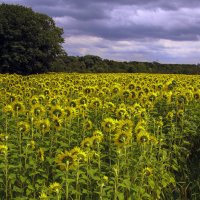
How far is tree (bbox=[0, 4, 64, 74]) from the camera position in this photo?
37.2 metres

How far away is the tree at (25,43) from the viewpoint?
37250 millimetres

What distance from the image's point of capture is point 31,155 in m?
7.00

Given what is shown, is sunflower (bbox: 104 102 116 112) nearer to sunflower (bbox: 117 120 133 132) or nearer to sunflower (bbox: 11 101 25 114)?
sunflower (bbox: 11 101 25 114)

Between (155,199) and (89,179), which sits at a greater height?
(89,179)

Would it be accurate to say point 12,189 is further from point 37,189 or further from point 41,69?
point 41,69

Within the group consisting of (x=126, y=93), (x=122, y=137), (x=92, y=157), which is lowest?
(x=92, y=157)

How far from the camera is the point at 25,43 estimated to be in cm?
3753

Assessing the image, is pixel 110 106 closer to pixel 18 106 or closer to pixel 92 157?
pixel 18 106

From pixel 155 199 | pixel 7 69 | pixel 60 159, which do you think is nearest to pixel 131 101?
pixel 155 199

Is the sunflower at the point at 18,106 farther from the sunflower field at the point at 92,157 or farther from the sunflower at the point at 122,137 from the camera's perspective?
the sunflower at the point at 122,137

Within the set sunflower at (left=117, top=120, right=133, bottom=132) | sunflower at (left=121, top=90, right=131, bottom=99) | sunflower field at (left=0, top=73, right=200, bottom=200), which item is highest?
sunflower at (left=121, top=90, right=131, bottom=99)

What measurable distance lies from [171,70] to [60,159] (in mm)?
43002

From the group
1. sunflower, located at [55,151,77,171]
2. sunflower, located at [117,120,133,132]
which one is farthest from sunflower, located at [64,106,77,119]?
sunflower, located at [55,151,77,171]

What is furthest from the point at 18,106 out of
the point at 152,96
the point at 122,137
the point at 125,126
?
the point at 152,96
